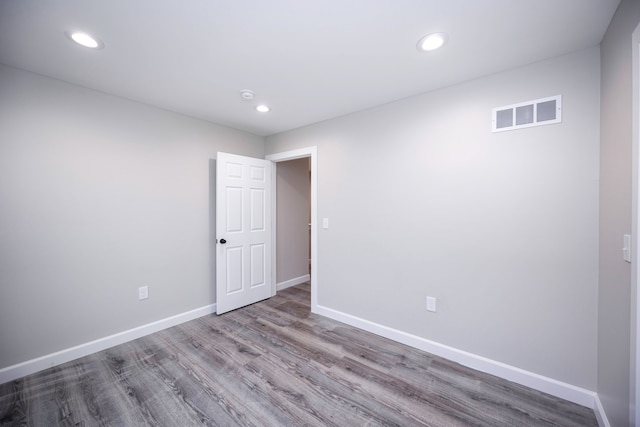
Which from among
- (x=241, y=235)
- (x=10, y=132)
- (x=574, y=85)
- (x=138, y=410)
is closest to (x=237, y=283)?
(x=241, y=235)

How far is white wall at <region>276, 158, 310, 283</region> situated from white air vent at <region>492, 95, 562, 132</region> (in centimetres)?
288

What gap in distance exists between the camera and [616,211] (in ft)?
4.65

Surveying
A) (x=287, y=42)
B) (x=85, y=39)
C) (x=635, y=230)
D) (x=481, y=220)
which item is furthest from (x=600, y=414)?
(x=85, y=39)

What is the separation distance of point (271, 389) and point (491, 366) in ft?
5.69

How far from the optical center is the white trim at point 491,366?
175 cm

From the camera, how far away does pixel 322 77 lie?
2143 millimetres

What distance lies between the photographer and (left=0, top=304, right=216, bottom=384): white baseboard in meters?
1.98

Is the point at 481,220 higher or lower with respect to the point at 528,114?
lower

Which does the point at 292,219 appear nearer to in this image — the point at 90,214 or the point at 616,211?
the point at 90,214

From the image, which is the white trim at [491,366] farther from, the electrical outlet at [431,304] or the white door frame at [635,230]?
the white door frame at [635,230]

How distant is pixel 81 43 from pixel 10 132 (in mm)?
990

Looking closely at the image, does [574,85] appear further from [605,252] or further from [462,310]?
[462,310]

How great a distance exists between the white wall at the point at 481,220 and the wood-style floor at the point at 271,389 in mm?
349

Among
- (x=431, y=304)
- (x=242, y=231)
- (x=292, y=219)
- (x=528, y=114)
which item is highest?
(x=528, y=114)
